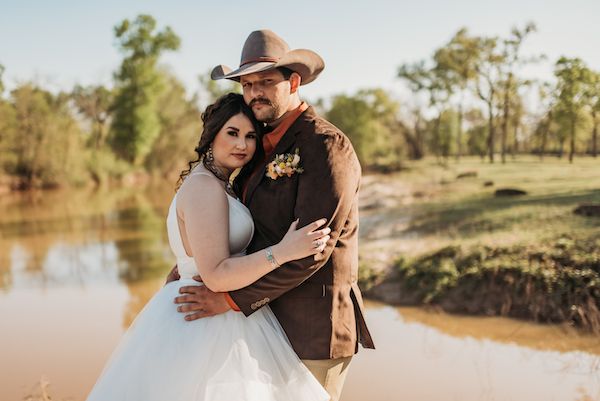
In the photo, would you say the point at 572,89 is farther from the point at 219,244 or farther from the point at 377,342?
the point at 219,244

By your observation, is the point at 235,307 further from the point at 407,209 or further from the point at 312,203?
the point at 407,209

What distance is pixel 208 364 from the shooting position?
2188 millimetres

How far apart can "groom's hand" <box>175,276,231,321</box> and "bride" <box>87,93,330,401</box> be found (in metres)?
0.04

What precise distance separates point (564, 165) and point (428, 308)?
5740 millimetres

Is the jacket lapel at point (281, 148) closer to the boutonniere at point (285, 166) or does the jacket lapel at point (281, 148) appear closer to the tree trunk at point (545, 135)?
the boutonniere at point (285, 166)

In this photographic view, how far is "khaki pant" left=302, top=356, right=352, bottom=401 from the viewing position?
7.65 feet

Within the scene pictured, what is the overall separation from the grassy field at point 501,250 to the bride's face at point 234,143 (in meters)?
4.79

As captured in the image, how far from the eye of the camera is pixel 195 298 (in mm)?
2273

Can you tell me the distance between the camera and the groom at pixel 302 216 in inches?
85.8

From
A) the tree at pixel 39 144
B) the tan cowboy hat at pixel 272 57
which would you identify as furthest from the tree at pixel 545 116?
the tree at pixel 39 144

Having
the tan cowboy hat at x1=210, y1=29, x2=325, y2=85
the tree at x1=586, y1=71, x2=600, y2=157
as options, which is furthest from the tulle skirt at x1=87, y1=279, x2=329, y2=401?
the tree at x1=586, y1=71, x2=600, y2=157

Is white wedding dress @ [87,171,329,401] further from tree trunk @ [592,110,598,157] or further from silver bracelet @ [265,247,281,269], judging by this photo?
tree trunk @ [592,110,598,157]

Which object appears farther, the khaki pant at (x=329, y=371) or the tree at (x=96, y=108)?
the tree at (x=96, y=108)

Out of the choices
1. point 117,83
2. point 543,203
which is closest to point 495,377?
point 543,203
